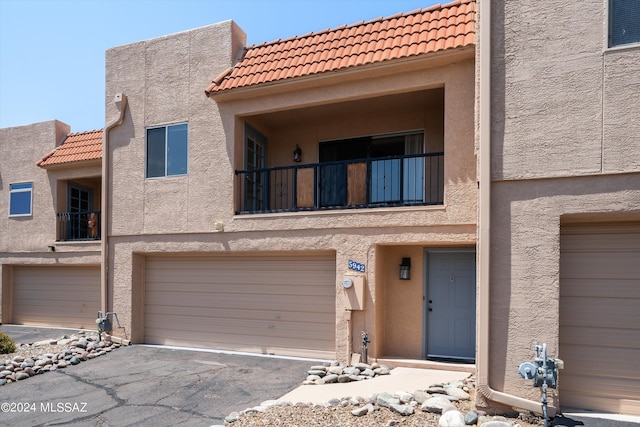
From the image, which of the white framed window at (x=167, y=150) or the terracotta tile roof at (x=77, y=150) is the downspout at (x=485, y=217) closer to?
the white framed window at (x=167, y=150)

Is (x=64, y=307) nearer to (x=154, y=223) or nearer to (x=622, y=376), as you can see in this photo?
(x=154, y=223)

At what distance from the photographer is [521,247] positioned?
5.39 meters

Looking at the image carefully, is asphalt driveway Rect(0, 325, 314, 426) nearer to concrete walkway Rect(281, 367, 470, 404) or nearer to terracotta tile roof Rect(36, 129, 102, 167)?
concrete walkway Rect(281, 367, 470, 404)

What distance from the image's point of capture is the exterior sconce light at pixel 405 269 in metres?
8.22

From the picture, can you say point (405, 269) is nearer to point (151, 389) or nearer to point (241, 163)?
point (241, 163)

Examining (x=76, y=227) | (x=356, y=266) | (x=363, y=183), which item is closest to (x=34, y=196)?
(x=76, y=227)

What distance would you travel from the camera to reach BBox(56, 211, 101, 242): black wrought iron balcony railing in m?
13.0

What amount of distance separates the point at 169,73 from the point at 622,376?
1098 cm

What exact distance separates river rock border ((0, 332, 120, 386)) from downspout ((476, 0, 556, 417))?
864cm

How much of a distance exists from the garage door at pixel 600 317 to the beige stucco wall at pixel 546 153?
1.40ft

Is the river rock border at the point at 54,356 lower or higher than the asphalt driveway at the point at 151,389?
lower

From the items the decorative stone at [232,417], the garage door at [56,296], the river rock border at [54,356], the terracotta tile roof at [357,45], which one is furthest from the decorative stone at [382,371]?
the garage door at [56,296]

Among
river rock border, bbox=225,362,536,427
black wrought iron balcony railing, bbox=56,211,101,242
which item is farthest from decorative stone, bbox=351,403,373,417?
black wrought iron balcony railing, bbox=56,211,101,242

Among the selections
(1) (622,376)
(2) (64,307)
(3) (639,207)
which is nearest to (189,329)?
(2) (64,307)
